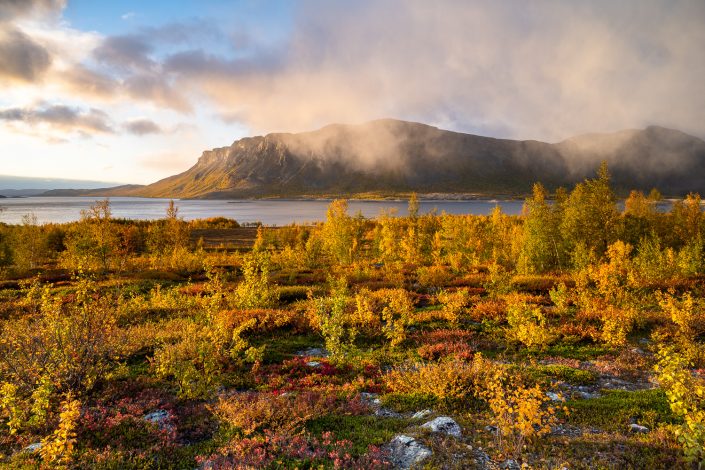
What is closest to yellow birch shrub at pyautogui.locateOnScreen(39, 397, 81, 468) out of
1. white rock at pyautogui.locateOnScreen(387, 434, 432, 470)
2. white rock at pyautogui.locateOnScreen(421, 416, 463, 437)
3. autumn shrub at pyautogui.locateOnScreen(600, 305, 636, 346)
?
white rock at pyautogui.locateOnScreen(387, 434, 432, 470)

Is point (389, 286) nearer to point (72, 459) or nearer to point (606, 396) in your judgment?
point (606, 396)

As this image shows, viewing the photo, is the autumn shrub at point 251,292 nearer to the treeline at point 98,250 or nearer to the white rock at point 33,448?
the white rock at point 33,448

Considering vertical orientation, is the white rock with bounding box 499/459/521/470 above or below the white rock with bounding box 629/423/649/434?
above

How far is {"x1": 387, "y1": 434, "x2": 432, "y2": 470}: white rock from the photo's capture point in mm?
6410

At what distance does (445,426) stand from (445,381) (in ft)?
6.10

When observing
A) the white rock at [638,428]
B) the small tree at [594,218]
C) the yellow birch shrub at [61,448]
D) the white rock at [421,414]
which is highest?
the small tree at [594,218]

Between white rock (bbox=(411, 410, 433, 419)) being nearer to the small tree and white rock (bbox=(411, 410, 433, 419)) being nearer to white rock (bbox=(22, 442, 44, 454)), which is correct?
white rock (bbox=(22, 442, 44, 454))

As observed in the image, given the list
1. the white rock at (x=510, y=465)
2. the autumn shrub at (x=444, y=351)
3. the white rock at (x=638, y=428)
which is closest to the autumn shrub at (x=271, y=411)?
the white rock at (x=510, y=465)

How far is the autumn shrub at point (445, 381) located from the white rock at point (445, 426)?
4.36ft

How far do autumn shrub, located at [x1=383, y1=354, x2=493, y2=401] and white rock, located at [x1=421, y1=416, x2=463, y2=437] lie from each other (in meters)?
1.33

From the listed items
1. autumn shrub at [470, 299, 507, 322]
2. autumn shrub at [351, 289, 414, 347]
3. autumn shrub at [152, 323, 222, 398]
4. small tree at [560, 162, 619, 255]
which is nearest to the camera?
autumn shrub at [152, 323, 222, 398]

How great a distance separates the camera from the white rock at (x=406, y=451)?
641 cm

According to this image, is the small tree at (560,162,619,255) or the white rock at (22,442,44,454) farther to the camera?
the small tree at (560,162,619,255)

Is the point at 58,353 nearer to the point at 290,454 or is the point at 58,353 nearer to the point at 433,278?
the point at 290,454
